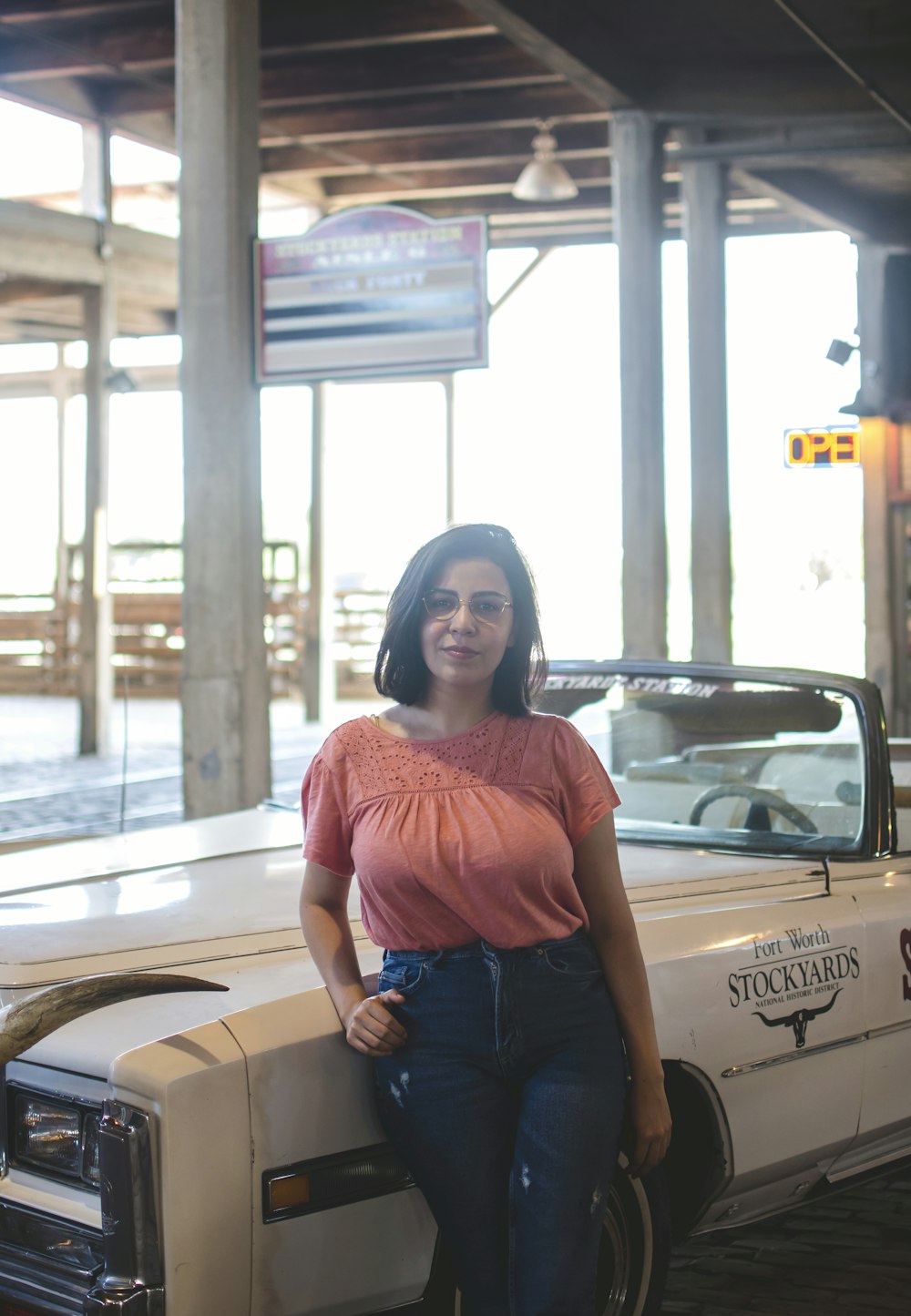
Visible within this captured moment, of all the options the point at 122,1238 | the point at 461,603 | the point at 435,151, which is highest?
the point at 435,151

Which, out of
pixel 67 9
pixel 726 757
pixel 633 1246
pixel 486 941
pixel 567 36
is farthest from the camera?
pixel 67 9

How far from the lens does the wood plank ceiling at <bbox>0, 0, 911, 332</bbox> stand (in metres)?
11.0

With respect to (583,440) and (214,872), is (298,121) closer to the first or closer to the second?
(214,872)

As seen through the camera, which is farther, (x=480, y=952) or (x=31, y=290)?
(x=31, y=290)

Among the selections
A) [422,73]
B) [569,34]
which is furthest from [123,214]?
[569,34]

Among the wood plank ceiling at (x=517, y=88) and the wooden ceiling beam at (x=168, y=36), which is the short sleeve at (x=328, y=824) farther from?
the wooden ceiling beam at (x=168, y=36)

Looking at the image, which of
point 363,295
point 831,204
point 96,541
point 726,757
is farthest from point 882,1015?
point 831,204

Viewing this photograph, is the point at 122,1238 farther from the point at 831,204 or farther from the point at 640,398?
the point at 831,204

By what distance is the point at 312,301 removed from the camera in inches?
314

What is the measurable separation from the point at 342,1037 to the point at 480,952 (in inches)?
11.3

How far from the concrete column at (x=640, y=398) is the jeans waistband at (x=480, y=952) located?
942 cm

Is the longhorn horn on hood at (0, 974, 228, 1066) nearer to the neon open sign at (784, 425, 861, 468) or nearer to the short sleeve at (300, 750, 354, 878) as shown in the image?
the short sleeve at (300, 750, 354, 878)

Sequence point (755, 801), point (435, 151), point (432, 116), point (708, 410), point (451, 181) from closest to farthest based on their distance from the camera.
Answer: point (755, 801), point (708, 410), point (432, 116), point (435, 151), point (451, 181)

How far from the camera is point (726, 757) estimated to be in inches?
→ 155
